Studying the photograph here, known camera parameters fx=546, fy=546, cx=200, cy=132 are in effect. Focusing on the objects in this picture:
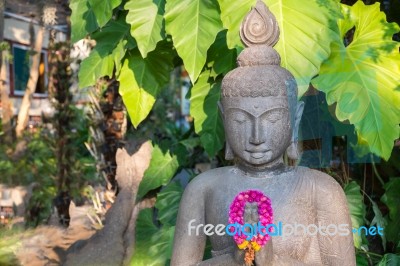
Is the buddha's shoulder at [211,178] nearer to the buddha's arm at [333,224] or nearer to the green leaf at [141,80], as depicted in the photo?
the buddha's arm at [333,224]

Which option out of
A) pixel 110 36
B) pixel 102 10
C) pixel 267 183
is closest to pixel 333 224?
pixel 267 183

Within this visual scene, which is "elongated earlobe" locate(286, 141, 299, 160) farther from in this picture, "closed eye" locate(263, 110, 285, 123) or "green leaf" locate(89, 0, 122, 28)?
"green leaf" locate(89, 0, 122, 28)

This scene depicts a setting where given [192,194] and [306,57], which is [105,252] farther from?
[306,57]

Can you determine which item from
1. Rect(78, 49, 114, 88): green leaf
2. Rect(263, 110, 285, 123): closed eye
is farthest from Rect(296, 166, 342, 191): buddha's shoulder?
Rect(78, 49, 114, 88): green leaf

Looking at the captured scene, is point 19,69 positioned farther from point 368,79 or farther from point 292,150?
point 292,150

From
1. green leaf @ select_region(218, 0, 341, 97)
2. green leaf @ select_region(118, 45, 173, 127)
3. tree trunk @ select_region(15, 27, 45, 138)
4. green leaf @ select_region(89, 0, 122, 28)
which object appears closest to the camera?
green leaf @ select_region(218, 0, 341, 97)

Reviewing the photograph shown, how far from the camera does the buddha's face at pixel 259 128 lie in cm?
177

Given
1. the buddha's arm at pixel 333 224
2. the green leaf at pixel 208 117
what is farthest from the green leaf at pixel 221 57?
the buddha's arm at pixel 333 224

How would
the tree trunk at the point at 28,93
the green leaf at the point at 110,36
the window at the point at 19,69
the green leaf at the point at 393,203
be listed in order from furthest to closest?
the window at the point at 19,69 < the tree trunk at the point at 28,93 < the green leaf at the point at 393,203 < the green leaf at the point at 110,36

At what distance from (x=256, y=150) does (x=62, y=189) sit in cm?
315

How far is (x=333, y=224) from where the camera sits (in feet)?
5.89

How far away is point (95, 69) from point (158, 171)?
698 millimetres

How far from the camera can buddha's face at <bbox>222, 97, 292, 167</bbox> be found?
177 cm

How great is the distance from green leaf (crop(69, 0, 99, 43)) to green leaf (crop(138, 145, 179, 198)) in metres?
0.87
